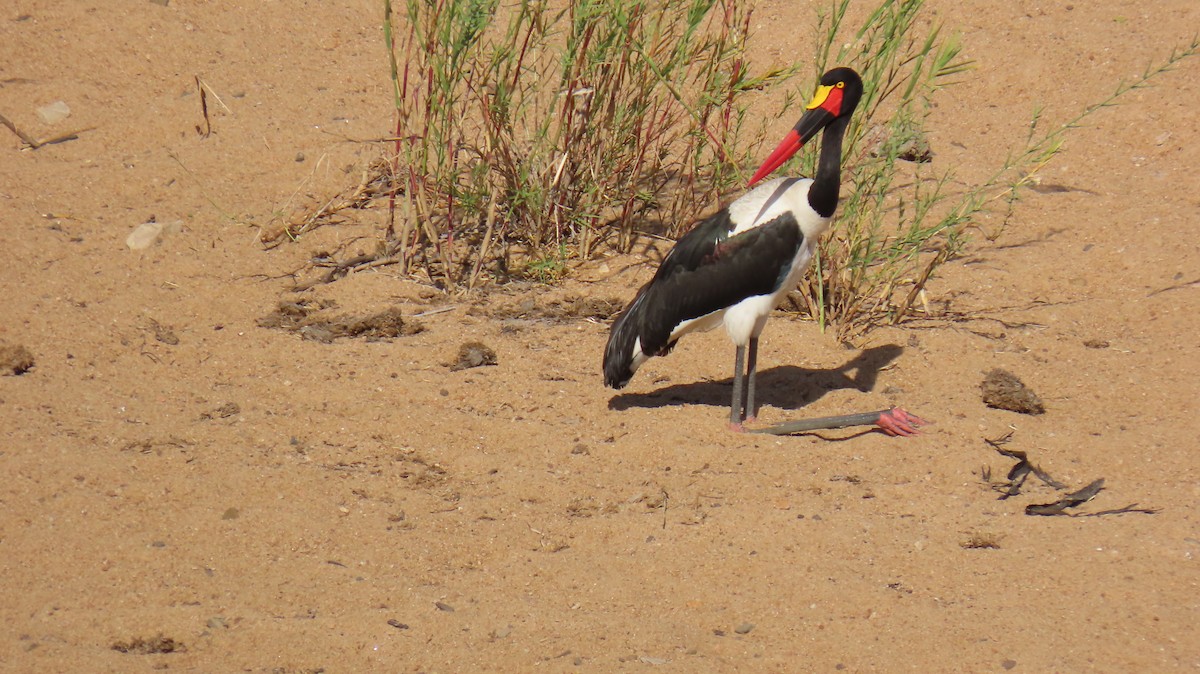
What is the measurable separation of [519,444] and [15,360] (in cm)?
224

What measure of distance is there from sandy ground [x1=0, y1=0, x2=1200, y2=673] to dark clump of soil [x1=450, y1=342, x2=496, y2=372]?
0.33ft

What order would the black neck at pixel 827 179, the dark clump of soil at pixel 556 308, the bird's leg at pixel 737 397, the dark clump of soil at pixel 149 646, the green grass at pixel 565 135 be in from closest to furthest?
the dark clump of soil at pixel 149 646
the black neck at pixel 827 179
the bird's leg at pixel 737 397
the green grass at pixel 565 135
the dark clump of soil at pixel 556 308

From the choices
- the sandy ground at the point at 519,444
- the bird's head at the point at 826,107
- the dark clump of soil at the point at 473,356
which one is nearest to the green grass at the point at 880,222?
the sandy ground at the point at 519,444

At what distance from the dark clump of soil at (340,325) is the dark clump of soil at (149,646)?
2174 millimetres

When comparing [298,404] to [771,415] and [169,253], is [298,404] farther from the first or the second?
[771,415]

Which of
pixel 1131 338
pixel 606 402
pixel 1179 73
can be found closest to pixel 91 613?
pixel 606 402

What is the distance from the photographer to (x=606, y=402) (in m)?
5.29

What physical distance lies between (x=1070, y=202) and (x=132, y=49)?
5891 mm

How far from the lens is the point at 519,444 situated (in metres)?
4.91

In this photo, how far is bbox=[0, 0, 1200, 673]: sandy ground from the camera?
3770 mm

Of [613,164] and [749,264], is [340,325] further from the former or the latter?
[749,264]

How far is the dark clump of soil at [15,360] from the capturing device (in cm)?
517

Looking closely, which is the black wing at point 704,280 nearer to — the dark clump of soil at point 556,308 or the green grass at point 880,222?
the green grass at point 880,222

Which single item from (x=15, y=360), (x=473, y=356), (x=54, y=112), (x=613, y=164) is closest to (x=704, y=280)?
(x=473, y=356)
